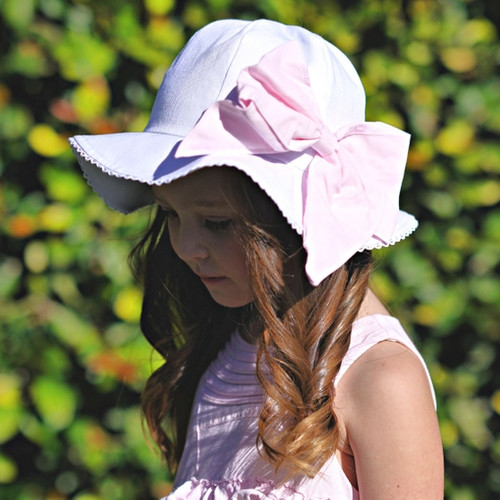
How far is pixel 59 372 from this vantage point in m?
2.15

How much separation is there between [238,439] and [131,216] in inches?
34.0

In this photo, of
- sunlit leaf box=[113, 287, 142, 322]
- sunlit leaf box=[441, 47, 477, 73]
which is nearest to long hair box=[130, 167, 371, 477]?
Result: sunlit leaf box=[113, 287, 142, 322]

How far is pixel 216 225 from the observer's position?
1307 millimetres

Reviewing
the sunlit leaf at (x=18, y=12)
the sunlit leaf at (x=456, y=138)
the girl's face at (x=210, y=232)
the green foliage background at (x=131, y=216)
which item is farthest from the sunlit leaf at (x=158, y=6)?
the girl's face at (x=210, y=232)

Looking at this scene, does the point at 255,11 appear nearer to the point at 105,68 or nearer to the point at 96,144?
the point at 105,68

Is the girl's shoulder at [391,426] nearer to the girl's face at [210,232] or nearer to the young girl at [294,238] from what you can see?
the young girl at [294,238]

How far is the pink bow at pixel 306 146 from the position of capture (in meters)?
1.18

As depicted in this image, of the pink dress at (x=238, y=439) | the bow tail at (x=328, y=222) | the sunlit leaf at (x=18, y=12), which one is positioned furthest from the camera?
the sunlit leaf at (x=18, y=12)

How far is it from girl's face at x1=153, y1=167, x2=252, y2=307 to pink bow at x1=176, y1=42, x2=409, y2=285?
0.31ft

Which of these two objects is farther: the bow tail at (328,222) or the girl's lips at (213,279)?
the girl's lips at (213,279)

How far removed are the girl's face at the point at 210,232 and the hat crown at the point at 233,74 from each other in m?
0.09

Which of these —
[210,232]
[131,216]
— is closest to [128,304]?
[131,216]

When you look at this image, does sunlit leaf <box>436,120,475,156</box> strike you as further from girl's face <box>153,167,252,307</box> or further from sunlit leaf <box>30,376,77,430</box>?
sunlit leaf <box>30,376,77,430</box>

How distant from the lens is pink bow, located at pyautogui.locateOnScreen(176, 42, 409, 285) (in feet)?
3.86
